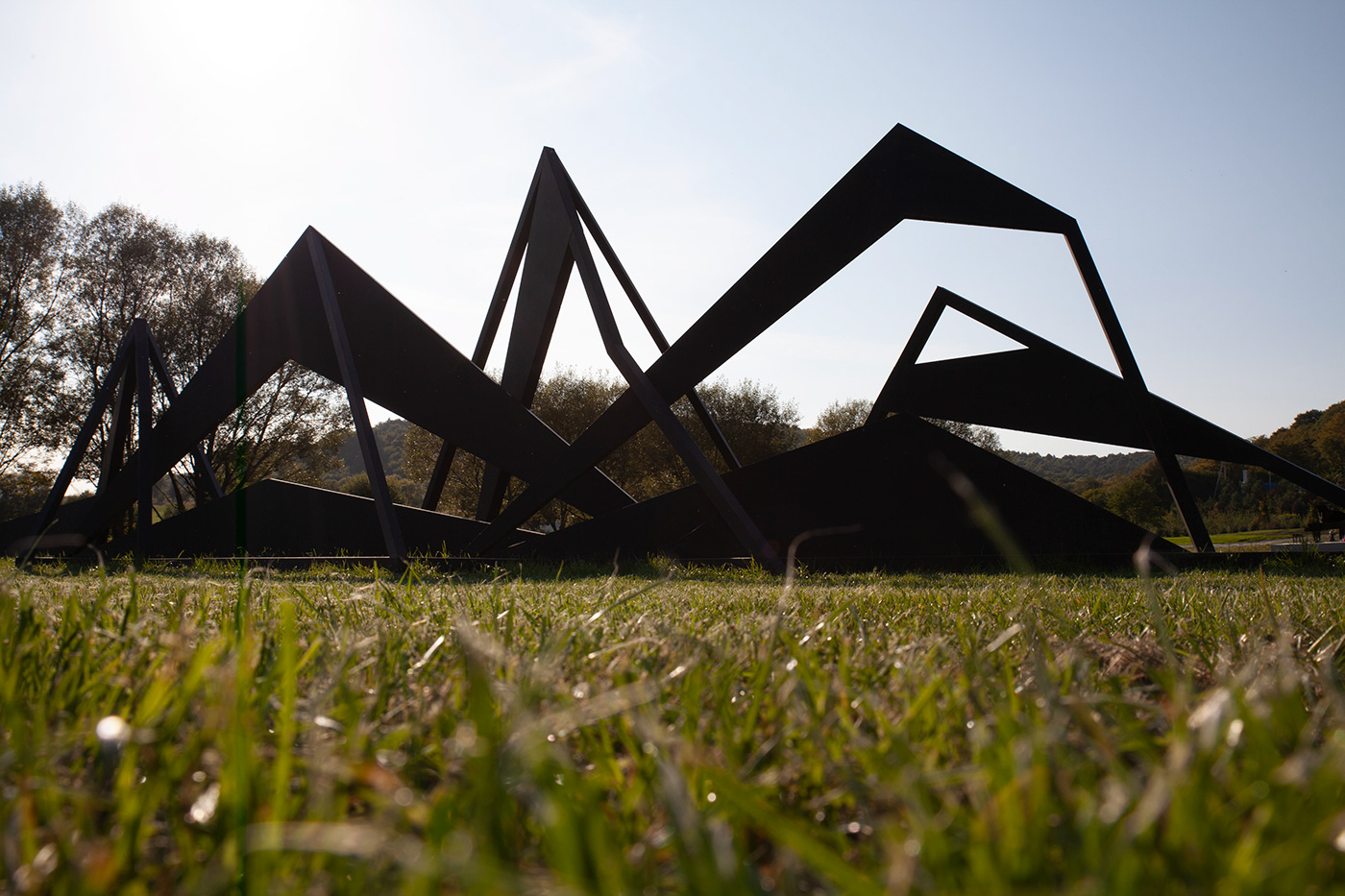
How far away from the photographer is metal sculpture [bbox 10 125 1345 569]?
335 inches

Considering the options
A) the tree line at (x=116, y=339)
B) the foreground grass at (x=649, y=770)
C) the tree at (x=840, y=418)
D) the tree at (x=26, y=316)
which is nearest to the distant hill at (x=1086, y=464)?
the tree at (x=840, y=418)

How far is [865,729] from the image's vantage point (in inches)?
48.5

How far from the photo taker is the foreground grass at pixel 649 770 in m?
0.61

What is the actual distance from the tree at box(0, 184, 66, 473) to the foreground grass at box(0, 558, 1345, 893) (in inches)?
1373

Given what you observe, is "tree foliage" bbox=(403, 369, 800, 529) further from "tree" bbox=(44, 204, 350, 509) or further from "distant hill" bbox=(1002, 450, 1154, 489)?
"distant hill" bbox=(1002, 450, 1154, 489)

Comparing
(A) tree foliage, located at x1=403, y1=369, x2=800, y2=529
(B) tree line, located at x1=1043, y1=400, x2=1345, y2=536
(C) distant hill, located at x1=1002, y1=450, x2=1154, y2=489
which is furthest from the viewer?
(C) distant hill, located at x1=1002, y1=450, x2=1154, y2=489

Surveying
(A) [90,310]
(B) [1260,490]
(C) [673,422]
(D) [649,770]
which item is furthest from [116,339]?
(B) [1260,490]

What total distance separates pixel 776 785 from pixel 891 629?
1527 mm

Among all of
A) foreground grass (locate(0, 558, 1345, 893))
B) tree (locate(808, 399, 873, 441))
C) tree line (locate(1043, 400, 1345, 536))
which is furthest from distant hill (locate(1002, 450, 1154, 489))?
foreground grass (locate(0, 558, 1345, 893))

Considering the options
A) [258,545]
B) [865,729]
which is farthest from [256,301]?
[865,729]

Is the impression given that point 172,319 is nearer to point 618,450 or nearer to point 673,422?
point 618,450

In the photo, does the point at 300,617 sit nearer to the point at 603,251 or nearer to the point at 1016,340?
the point at 603,251

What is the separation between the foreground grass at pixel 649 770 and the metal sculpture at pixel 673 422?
239 inches

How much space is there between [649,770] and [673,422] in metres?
7.48
